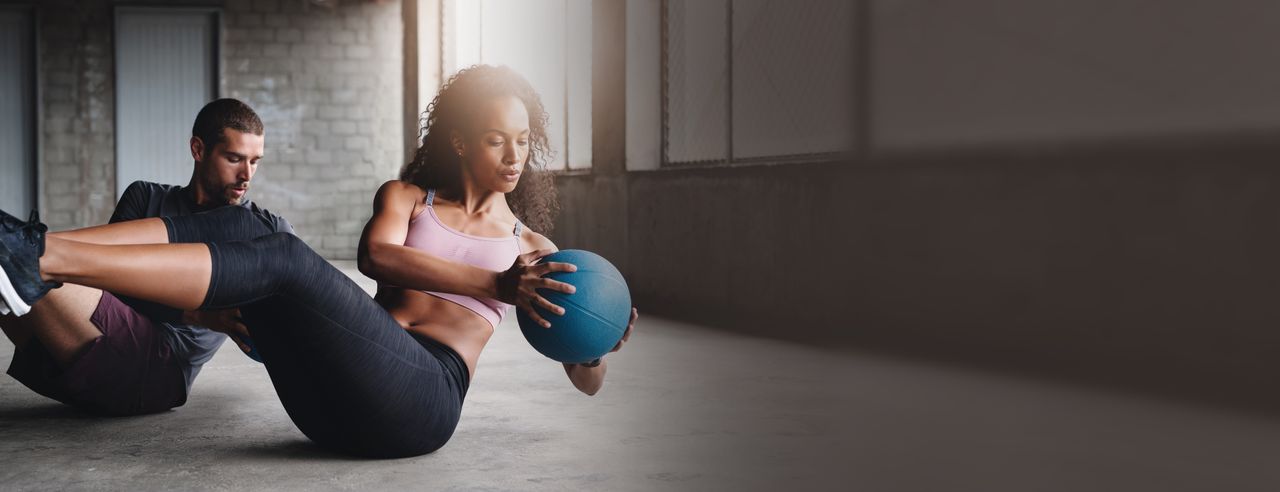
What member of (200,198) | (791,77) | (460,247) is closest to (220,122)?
(200,198)

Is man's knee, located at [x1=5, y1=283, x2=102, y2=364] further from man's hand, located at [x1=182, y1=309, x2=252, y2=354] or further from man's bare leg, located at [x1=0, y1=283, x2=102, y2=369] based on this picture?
man's hand, located at [x1=182, y1=309, x2=252, y2=354]

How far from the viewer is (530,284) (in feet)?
8.22

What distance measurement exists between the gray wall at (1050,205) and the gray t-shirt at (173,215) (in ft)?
10.1

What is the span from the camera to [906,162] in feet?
18.0

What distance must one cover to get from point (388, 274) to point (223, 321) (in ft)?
1.59

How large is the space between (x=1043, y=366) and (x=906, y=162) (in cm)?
128

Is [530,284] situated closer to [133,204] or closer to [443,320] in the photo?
[443,320]

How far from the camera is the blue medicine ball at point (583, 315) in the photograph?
8.49 ft

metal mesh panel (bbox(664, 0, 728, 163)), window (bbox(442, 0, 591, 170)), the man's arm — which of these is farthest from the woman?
window (bbox(442, 0, 591, 170))

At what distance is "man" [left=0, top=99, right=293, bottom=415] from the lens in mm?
2898

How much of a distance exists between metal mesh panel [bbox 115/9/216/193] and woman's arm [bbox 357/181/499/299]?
461 inches

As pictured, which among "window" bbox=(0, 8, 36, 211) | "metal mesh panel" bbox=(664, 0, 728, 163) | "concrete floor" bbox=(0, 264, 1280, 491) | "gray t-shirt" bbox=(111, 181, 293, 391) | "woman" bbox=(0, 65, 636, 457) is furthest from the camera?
"window" bbox=(0, 8, 36, 211)

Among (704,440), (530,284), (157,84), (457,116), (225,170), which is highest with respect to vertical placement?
(157,84)

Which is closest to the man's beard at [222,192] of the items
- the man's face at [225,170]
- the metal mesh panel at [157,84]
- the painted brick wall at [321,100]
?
the man's face at [225,170]
